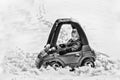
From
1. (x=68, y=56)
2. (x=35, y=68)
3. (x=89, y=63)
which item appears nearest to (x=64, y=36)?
(x=68, y=56)

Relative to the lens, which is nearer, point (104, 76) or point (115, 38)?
point (104, 76)

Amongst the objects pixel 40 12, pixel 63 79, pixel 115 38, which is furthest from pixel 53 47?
pixel 40 12

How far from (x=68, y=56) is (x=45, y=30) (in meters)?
1.13

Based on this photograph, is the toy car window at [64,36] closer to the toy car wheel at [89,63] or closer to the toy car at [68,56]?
the toy car at [68,56]

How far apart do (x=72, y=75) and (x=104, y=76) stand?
38 cm

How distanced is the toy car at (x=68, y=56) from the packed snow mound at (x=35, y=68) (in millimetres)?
75

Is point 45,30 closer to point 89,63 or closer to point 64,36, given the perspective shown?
point 64,36

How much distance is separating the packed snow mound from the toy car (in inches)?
2.9

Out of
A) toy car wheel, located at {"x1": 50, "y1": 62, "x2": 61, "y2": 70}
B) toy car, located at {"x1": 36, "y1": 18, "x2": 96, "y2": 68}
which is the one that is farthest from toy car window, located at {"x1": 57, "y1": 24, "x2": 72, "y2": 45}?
toy car wheel, located at {"x1": 50, "y1": 62, "x2": 61, "y2": 70}

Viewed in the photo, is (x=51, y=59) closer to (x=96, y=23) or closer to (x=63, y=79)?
(x=63, y=79)

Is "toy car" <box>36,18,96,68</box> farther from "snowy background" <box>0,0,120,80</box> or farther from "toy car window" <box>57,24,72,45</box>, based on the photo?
"toy car window" <box>57,24,72,45</box>

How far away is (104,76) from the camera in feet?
16.1

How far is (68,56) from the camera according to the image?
16.9 feet

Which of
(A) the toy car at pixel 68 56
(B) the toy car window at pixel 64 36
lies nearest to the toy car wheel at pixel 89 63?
(A) the toy car at pixel 68 56
